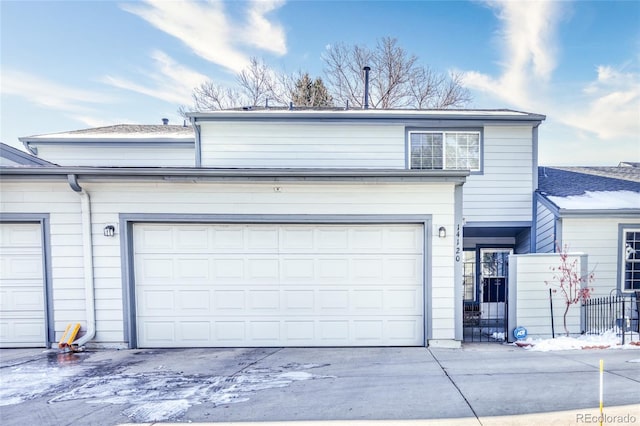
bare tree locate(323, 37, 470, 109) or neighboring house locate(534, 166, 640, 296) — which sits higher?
bare tree locate(323, 37, 470, 109)

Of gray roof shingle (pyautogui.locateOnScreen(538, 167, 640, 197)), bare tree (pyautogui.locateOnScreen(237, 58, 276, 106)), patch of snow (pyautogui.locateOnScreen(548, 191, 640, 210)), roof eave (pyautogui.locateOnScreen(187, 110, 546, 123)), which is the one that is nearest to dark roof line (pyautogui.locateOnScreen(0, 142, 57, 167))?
roof eave (pyautogui.locateOnScreen(187, 110, 546, 123))

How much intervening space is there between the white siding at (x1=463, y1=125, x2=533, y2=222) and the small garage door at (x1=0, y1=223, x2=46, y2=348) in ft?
30.3

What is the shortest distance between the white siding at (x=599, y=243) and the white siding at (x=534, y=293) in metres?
1.58

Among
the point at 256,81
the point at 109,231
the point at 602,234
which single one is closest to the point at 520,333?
the point at 602,234

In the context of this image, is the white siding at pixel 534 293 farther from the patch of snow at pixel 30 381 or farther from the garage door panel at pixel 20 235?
the garage door panel at pixel 20 235

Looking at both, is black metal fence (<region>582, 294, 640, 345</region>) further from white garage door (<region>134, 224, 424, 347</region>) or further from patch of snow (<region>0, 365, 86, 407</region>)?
patch of snow (<region>0, 365, 86, 407</region>)

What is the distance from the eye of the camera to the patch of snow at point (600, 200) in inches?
271

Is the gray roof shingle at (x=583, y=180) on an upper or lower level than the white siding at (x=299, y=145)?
lower

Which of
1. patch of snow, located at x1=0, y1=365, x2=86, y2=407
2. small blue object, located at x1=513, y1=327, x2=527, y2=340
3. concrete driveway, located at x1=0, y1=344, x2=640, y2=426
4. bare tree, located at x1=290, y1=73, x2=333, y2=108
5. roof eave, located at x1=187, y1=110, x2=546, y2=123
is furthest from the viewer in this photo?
bare tree, located at x1=290, y1=73, x2=333, y2=108

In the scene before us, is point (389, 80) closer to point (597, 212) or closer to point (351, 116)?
point (351, 116)

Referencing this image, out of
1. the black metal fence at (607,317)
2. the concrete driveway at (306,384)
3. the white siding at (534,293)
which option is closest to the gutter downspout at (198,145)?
the concrete driveway at (306,384)

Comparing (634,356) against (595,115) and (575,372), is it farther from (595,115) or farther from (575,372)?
(595,115)

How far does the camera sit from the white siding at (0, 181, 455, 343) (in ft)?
16.8

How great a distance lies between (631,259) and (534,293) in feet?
11.7
